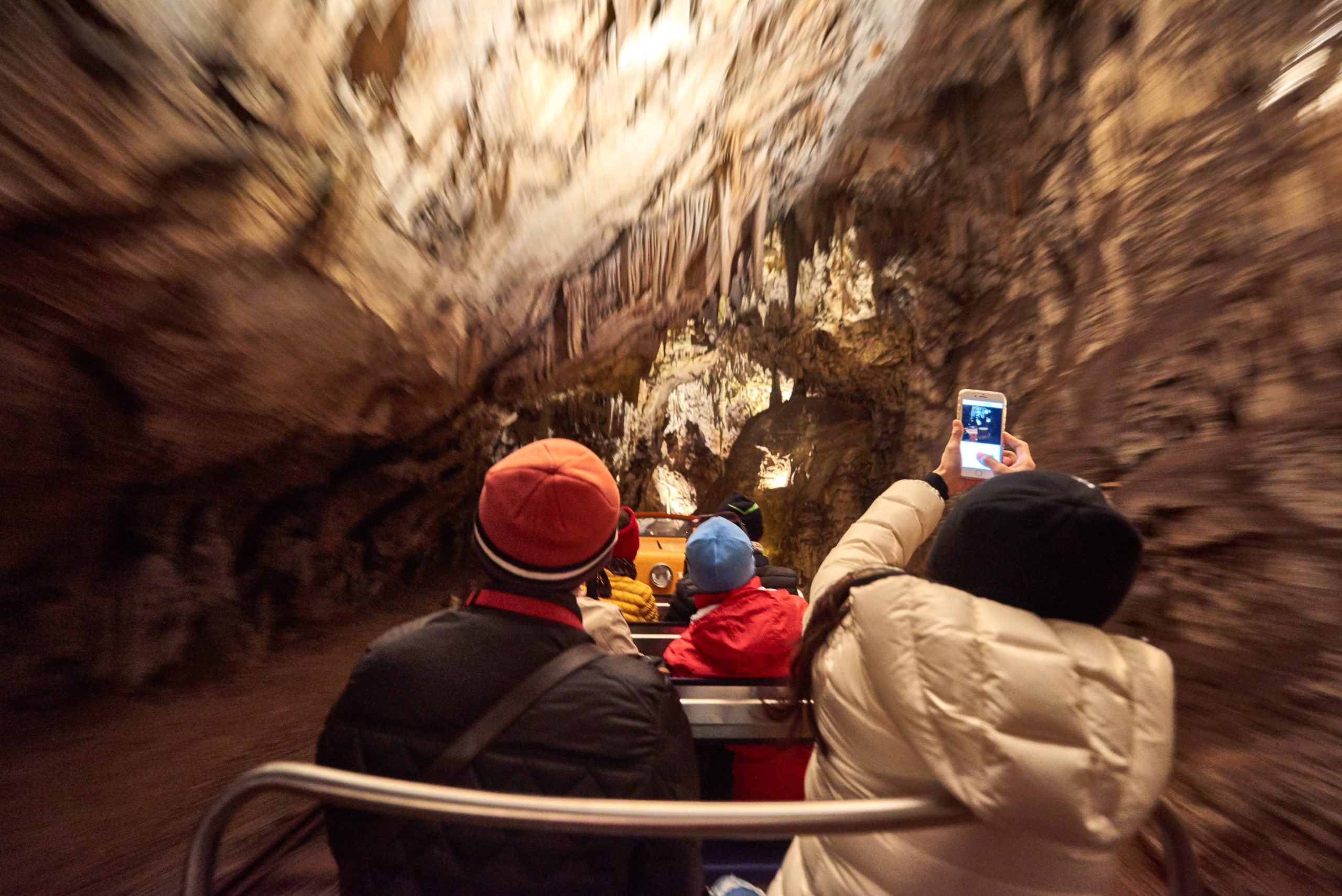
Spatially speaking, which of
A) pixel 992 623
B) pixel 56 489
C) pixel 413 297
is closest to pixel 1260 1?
pixel 992 623

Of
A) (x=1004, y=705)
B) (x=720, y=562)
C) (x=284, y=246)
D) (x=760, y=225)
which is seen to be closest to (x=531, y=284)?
(x=284, y=246)

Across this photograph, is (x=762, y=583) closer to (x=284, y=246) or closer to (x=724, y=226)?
(x=284, y=246)

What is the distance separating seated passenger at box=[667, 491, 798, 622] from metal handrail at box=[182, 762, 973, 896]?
6.03 ft

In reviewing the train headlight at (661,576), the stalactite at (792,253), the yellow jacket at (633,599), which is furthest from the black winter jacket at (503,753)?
the stalactite at (792,253)

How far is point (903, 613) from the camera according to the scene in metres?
0.93

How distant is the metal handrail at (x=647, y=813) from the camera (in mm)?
868

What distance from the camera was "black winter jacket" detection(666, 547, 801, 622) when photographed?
3.10 m

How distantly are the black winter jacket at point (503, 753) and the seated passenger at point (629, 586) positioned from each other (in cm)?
223

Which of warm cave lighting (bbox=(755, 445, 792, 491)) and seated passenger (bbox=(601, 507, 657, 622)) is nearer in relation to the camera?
seated passenger (bbox=(601, 507, 657, 622))

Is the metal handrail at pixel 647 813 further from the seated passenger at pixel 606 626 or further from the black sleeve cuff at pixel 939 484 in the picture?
the black sleeve cuff at pixel 939 484

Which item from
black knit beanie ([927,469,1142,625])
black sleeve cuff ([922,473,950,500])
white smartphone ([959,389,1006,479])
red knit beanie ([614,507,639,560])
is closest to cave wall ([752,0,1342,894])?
white smartphone ([959,389,1006,479])

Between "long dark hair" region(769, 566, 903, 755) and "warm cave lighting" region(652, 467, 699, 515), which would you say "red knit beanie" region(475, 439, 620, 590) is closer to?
"long dark hair" region(769, 566, 903, 755)

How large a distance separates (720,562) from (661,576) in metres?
3.42

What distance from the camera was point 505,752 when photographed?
997mm
